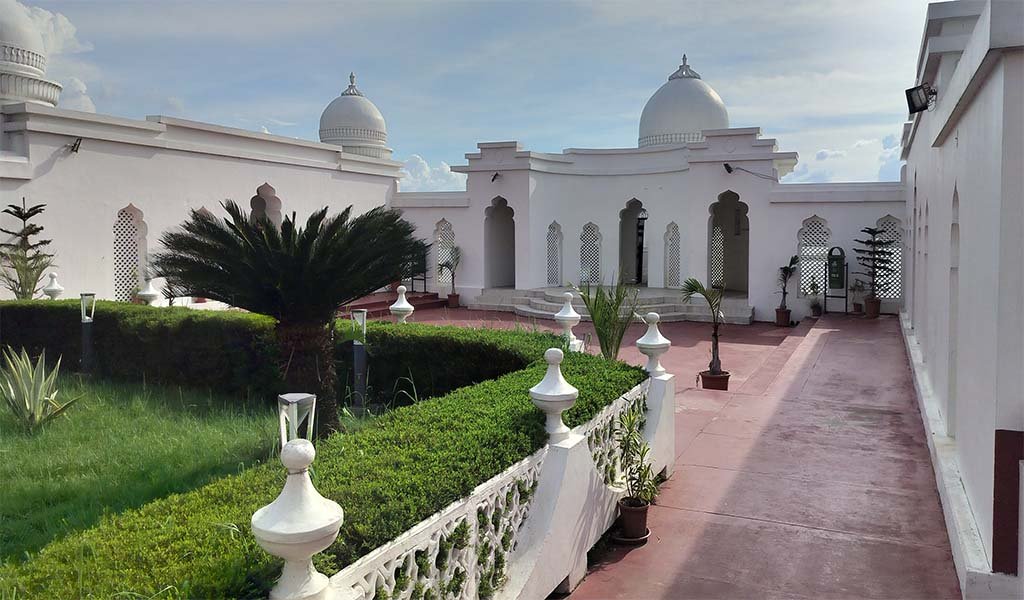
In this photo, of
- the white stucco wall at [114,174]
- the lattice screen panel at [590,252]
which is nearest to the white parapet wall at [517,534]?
the white stucco wall at [114,174]

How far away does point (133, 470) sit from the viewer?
5379mm

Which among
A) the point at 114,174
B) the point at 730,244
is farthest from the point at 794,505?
the point at 730,244

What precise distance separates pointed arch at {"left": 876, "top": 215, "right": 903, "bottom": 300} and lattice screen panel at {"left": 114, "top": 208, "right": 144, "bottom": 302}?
50.9ft

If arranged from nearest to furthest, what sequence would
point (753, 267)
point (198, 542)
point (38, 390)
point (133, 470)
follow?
point (198, 542)
point (133, 470)
point (38, 390)
point (753, 267)

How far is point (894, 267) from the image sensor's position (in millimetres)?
15961

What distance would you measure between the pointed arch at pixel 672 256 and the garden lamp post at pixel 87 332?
14.0m

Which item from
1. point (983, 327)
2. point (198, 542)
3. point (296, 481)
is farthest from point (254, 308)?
point (983, 327)

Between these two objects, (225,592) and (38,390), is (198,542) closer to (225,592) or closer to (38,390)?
(225,592)

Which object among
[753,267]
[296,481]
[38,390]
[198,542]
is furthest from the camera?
[753,267]

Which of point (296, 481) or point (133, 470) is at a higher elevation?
point (296, 481)

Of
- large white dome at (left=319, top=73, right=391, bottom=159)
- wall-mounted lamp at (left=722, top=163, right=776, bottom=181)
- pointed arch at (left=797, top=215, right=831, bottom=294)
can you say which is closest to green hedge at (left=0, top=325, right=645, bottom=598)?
pointed arch at (left=797, top=215, right=831, bottom=294)

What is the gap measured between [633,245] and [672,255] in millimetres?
2458

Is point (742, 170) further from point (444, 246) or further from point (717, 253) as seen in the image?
point (444, 246)

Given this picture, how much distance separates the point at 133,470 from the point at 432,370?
120 inches
